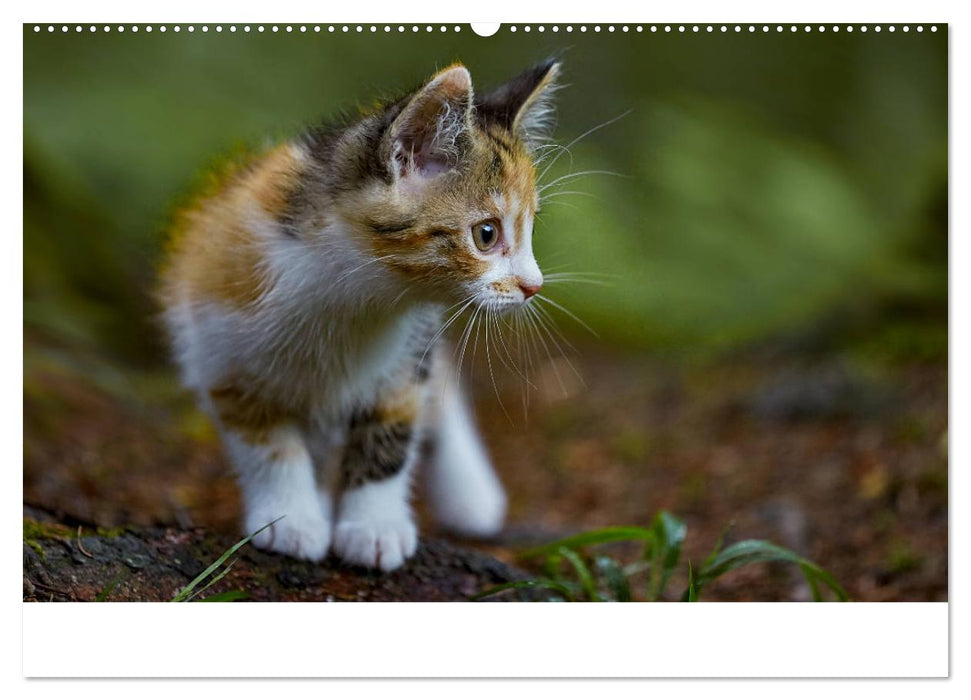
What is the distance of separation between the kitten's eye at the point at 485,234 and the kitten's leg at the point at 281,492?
2.08 ft

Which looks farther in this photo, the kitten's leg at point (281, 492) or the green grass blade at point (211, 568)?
the kitten's leg at point (281, 492)

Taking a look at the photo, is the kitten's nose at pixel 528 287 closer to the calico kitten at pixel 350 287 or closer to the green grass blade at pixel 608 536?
the calico kitten at pixel 350 287

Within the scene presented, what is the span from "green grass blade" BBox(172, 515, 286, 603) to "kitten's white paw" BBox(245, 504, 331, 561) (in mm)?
15

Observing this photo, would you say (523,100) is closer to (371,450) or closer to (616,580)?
(371,450)

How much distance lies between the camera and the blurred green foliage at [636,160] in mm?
2047

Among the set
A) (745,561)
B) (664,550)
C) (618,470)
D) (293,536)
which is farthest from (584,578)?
(618,470)

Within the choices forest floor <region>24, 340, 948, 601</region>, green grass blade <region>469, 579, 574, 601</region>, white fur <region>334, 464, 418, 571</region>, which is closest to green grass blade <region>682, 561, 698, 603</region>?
green grass blade <region>469, 579, 574, 601</region>

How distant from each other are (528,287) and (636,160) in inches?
39.7

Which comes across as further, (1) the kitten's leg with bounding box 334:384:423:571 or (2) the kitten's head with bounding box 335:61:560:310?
(1) the kitten's leg with bounding box 334:384:423:571

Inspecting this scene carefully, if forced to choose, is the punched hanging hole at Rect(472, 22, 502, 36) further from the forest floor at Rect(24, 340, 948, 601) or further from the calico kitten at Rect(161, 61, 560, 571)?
the forest floor at Rect(24, 340, 948, 601)

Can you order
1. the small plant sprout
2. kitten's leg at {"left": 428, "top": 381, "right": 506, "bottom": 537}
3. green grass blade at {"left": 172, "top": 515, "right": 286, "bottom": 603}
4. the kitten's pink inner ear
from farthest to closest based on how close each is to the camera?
kitten's leg at {"left": 428, "top": 381, "right": 506, "bottom": 537} → the small plant sprout → green grass blade at {"left": 172, "top": 515, "right": 286, "bottom": 603} → the kitten's pink inner ear

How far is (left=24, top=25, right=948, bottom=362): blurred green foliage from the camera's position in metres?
2.05

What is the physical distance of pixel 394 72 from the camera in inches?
76.4

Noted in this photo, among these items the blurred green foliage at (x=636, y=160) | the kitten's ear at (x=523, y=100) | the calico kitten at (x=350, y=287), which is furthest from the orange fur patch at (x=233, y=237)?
the kitten's ear at (x=523, y=100)
